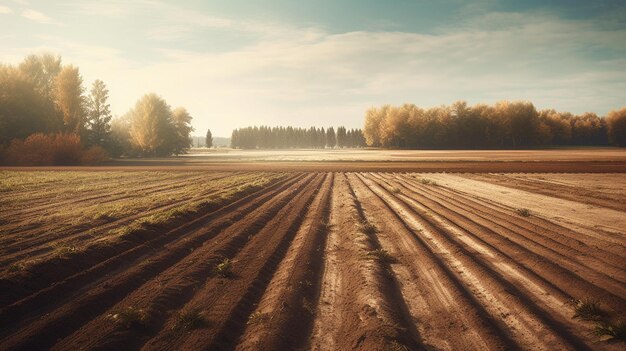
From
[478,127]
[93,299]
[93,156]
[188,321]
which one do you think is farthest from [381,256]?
[478,127]

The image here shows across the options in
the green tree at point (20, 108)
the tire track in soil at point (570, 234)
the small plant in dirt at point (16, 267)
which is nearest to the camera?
the small plant in dirt at point (16, 267)

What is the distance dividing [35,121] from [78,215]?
4709 cm

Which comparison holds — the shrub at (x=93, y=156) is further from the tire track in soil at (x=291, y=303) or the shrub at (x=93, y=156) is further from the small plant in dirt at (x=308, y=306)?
the small plant in dirt at (x=308, y=306)

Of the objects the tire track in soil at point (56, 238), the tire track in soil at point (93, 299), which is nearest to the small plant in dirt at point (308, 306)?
the tire track in soil at point (93, 299)

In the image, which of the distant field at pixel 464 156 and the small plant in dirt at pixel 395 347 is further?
the distant field at pixel 464 156

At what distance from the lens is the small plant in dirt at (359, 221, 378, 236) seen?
1076cm

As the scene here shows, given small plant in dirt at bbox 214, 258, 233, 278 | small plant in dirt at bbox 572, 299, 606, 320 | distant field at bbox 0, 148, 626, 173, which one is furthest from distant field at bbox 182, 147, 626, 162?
small plant in dirt at bbox 214, 258, 233, 278

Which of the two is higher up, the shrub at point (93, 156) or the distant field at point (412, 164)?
the shrub at point (93, 156)

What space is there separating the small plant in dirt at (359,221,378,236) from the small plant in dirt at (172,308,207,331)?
652 centimetres

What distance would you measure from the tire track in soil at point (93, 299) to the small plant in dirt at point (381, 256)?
16.2 ft

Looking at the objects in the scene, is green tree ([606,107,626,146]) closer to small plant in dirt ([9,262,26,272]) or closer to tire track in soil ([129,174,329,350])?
tire track in soil ([129,174,329,350])

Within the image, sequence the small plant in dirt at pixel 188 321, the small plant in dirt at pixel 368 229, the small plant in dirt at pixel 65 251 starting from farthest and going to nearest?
1. the small plant in dirt at pixel 368 229
2. the small plant in dirt at pixel 65 251
3. the small plant in dirt at pixel 188 321

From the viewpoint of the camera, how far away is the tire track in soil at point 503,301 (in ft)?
15.7

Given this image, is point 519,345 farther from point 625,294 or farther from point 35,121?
point 35,121
